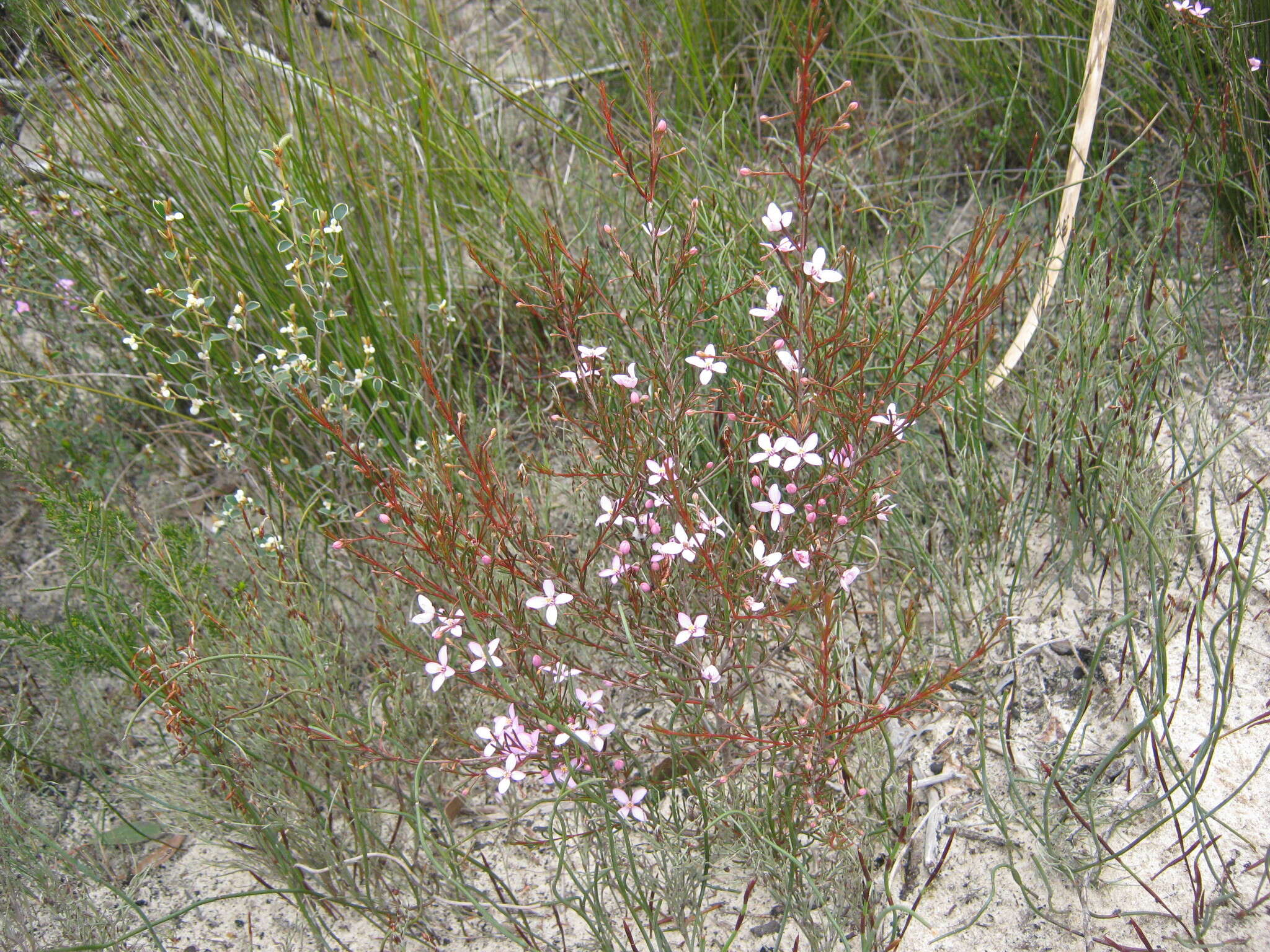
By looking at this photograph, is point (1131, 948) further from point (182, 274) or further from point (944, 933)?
point (182, 274)

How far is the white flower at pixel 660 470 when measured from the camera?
1.66 meters

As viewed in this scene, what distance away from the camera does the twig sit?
94.7 inches

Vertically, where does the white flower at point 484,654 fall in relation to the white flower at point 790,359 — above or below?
below

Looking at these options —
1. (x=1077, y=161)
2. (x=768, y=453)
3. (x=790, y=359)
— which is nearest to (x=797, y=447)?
(x=768, y=453)

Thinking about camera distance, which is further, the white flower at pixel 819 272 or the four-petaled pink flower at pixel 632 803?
the four-petaled pink flower at pixel 632 803

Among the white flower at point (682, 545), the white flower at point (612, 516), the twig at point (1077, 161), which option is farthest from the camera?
the twig at point (1077, 161)

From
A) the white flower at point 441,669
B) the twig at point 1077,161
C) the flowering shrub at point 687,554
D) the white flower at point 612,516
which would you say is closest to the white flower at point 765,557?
the flowering shrub at point 687,554

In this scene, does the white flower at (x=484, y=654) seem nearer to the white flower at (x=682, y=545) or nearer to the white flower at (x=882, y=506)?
the white flower at (x=682, y=545)

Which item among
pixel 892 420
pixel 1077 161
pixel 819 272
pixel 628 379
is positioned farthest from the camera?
pixel 1077 161

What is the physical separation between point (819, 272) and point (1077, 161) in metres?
1.47

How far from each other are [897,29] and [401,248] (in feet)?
7.14

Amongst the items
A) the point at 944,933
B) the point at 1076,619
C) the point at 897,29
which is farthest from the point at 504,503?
the point at 897,29

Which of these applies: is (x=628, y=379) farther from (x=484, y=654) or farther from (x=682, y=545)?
(x=484, y=654)

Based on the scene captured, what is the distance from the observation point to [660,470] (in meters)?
1.71
